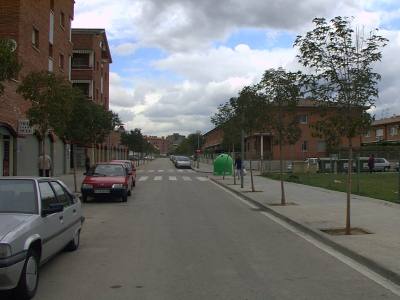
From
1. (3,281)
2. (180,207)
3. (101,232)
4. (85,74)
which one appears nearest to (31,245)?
(3,281)

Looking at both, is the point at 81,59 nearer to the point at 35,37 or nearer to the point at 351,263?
the point at 35,37

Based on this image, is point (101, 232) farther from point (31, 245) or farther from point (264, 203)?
point (264, 203)

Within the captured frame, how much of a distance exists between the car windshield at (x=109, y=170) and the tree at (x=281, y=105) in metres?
6.09

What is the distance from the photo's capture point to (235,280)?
24.3 feet

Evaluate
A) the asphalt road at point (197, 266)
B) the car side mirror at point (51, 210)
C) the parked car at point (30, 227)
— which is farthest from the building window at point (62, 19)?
the car side mirror at point (51, 210)

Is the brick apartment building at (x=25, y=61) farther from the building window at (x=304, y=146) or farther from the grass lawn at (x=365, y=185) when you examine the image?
the building window at (x=304, y=146)

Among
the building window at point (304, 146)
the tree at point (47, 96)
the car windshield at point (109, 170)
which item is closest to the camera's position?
the tree at point (47, 96)

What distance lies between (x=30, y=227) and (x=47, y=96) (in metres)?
12.3

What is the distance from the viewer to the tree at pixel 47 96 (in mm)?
18203

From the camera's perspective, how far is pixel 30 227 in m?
6.63

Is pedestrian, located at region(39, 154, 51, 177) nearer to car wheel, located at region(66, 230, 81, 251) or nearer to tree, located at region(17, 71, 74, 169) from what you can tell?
tree, located at region(17, 71, 74, 169)

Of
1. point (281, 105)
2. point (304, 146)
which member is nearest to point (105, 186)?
point (281, 105)

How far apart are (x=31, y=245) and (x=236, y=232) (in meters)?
6.46

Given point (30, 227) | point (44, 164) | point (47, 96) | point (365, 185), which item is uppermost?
point (47, 96)
